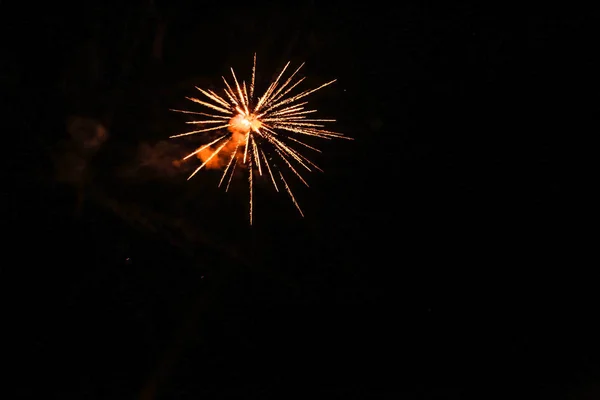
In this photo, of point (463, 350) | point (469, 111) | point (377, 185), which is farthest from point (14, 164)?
point (463, 350)

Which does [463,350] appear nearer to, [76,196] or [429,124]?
[429,124]

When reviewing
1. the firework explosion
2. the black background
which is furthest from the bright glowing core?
the black background

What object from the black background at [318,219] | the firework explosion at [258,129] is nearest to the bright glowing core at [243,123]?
the firework explosion at [258,129]

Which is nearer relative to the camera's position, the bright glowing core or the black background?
the bright glowing core

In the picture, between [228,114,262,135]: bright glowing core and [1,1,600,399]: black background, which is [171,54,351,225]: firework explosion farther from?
[1,1,600,399]: black background

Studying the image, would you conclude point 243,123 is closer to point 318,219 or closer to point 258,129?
point 258,129

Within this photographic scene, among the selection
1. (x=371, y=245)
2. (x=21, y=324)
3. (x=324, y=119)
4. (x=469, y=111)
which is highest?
(x=469, y=111)

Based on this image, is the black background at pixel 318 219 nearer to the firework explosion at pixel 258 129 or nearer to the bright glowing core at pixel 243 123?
the firework explosion at pixel 258 129

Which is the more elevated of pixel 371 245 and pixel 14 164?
pixel 371 245
